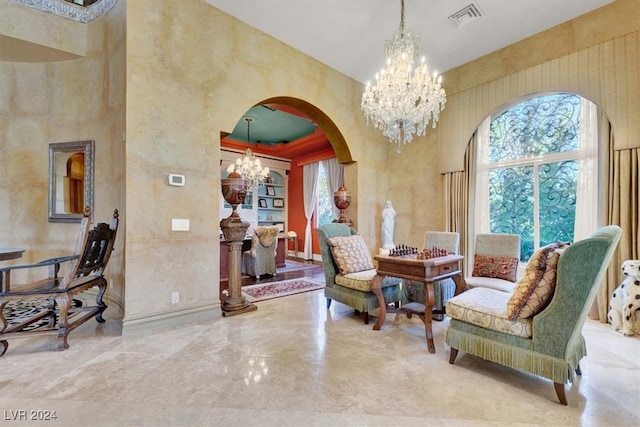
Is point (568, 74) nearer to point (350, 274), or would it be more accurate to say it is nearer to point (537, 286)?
point (537, 286)

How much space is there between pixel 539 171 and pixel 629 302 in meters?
1.85

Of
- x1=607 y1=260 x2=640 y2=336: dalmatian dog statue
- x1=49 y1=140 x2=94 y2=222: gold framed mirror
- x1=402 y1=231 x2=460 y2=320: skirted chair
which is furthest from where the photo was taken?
x1=49 y1=140 x2=94 y2=222: gold framed mirror

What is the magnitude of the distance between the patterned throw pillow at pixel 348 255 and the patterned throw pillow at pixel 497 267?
1333mm

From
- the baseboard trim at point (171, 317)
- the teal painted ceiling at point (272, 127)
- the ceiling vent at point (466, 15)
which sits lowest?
the baseboard trim at point (171, 317)

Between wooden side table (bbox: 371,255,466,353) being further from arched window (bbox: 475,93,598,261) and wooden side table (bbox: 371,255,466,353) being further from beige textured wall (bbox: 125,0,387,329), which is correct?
beige textured wall (bbox: 125,0,387,329)

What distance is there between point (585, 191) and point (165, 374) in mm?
4950

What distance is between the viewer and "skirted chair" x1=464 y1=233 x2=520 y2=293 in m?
3.11

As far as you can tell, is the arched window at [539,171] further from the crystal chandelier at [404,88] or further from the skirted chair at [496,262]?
the crystal chandelier at [404,88]

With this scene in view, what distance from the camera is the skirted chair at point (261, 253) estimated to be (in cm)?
536

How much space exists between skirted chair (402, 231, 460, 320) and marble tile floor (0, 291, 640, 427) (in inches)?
18.4

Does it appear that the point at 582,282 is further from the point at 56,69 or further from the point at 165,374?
the point at 56,69

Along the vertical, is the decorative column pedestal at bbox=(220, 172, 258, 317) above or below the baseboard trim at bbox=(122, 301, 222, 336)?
above

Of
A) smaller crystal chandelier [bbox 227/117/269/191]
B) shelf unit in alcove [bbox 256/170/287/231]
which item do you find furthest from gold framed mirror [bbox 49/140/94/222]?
shelf unit in alcove [bbox 256/170/287/231]

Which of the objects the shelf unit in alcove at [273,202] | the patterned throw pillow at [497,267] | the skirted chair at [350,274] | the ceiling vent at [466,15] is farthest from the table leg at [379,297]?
the shelf unit in alcove at [273,202]
